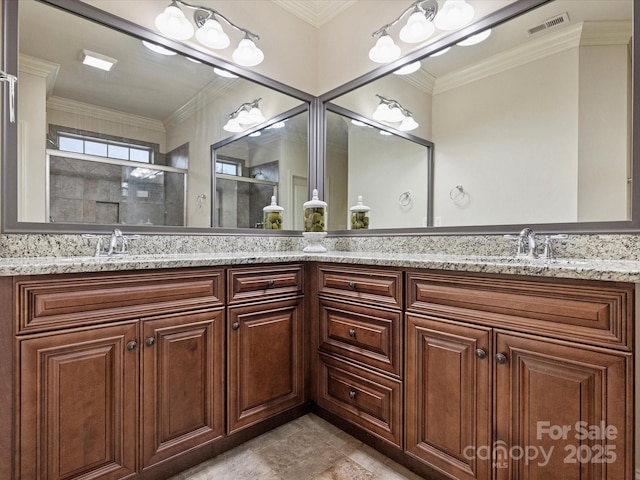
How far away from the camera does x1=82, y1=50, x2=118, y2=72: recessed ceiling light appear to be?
1644 mm

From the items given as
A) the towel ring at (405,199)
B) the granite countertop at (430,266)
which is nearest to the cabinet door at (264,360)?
the granite countertop at (430,266)

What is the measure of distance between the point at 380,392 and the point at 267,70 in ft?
7.01

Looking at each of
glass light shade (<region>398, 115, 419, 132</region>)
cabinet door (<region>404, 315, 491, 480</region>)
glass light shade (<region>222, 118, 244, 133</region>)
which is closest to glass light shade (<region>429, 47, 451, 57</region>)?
glass light shade (<region>398, 115, 419, 132</region>)

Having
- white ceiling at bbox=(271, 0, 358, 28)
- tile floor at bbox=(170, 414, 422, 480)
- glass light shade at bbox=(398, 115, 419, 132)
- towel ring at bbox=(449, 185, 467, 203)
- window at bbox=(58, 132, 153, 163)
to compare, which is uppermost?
white ceiling at bbox=(271, 0, 358, 28)

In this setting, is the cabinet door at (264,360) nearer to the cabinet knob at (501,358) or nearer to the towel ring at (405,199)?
the towel ring at (405,199)

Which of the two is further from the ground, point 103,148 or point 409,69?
point 409,69

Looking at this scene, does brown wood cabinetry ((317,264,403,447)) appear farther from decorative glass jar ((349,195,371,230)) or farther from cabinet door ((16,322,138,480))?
cabinet door ((16,322,138,480))

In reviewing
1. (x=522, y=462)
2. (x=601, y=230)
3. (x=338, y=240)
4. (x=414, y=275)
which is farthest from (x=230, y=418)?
(x=601, y=230)

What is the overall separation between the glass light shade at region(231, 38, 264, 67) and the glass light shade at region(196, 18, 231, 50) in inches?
4.5

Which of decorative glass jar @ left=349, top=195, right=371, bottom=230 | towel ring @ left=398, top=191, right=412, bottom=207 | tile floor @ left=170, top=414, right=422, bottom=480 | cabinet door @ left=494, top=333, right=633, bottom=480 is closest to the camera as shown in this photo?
cabinet door @ left=494, top=333, right=633, bottom=480

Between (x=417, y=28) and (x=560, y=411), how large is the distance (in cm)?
193

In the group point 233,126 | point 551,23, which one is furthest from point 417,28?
point 233,126

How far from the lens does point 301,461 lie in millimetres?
1517

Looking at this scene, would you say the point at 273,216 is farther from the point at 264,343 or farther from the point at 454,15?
the point at 454,15
